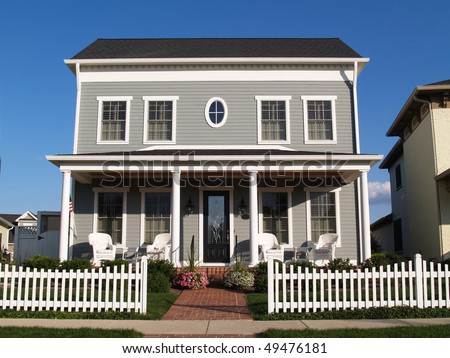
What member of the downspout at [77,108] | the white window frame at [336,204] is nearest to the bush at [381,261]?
the white window frame at [336,204]

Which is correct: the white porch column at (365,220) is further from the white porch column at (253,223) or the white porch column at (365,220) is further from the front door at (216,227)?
the front door at (216,227)

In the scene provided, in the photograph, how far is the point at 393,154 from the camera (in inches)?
952

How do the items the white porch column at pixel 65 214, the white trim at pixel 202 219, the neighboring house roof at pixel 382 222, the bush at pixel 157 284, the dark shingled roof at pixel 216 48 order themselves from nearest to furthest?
the bush at pixel 157 284
the white porch column at pixel 65 214
the white trim at pixel 202 219
the dark shingled roof at pixel 216 48
the neighboring house roof at pixel 382 222

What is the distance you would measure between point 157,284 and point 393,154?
16.8 metres

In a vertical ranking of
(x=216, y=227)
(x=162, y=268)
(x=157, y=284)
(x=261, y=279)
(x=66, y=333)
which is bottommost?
(x=66, y=333)

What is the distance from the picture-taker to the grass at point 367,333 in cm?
654

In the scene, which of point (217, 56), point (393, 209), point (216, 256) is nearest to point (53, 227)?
point (216, 256)

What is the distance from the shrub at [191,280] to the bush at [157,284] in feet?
2.25

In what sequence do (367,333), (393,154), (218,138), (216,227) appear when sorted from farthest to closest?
(393,154) → (218,138) → (216,227) → (367,333)

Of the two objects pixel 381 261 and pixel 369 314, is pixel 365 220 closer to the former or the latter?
pixel 381 261

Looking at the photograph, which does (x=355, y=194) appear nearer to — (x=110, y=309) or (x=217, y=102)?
(x=217, y=102)

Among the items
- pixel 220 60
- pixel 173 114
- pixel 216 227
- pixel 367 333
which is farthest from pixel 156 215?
pixel 367 333

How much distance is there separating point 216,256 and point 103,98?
6450mm

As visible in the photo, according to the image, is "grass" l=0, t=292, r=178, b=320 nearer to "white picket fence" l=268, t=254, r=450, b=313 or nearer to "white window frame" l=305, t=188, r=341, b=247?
"white picket fence" l=268, t=254, r=450, b=313
